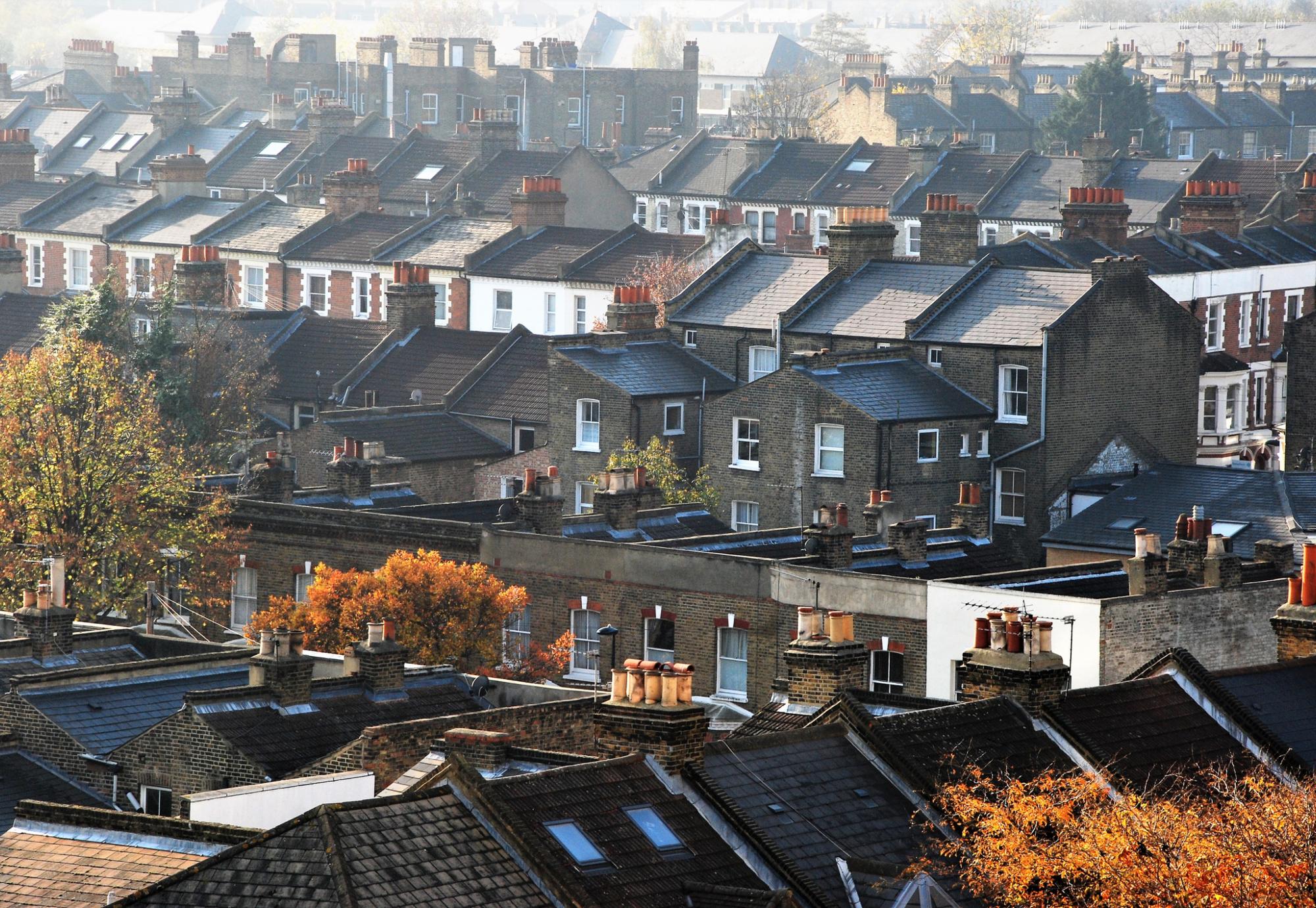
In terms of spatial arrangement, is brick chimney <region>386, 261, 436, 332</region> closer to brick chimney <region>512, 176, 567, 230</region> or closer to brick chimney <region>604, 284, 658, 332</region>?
brick chimney <region>604, 284, 658, 332</region>

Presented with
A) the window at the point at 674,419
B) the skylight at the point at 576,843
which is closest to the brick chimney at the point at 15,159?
the window at the point at 674,419

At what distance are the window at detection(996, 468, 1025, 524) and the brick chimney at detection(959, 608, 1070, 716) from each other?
34261mm

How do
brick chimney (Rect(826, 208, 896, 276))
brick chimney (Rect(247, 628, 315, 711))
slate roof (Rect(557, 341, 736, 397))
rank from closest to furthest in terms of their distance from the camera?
brick chimney (Rect(247, 628, 315, 711))
slate roof (Rect(557, 341, 736, 397))
brick chimney (Rect(826, 208, 896, 276))

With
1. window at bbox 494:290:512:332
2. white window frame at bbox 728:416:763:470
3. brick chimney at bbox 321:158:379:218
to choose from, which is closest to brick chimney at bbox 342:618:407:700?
white window frame at bbox 728:416:763:470

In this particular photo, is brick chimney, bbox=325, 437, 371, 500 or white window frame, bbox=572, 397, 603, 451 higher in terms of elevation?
white window frame, bbox=572, 397, 603, 451

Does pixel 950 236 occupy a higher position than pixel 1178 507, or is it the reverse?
pixel 950 236

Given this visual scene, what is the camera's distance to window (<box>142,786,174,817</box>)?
124 feet

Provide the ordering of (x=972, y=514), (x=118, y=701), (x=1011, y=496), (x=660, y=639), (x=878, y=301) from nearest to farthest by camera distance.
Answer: (x=118, y=701) → (x=660, y=639) → (x=972, y=514) → (x=1011, y=496) → (x=878, y=301)

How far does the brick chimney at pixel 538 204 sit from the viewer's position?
10181 cm

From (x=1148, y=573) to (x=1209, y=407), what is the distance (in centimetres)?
2814

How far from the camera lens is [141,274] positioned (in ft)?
352

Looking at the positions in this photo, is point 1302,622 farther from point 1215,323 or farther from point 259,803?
point 1215,323

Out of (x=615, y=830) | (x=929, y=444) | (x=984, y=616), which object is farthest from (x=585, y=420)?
(x=615, y=830)

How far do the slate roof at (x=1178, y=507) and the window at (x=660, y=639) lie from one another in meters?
12.2
